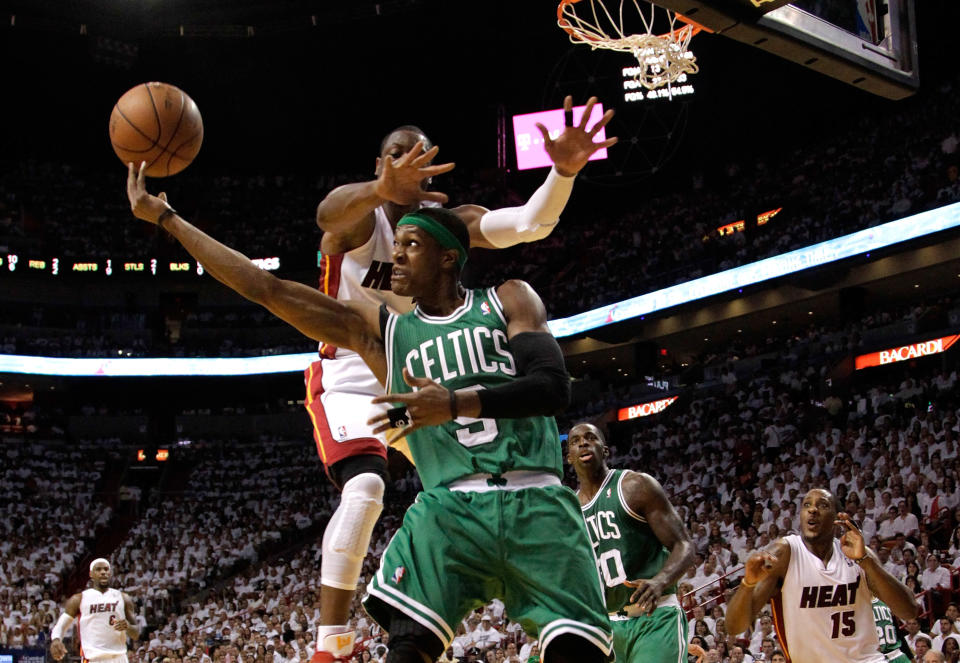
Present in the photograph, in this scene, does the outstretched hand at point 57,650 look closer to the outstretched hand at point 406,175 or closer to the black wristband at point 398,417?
the outstretched hand at point 406,175

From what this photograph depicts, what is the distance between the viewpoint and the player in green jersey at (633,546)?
16.8 ft

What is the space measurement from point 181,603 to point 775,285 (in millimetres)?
14060

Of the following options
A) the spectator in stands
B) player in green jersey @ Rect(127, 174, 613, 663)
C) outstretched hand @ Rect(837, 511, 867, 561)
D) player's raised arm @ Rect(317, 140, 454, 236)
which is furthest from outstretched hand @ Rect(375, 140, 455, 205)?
the spectator in stands

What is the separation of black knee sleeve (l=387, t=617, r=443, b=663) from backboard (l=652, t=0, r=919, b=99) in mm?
2728

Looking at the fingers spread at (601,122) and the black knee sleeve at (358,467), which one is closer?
the fingers spread at (601,122)

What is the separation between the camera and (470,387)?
327 cm

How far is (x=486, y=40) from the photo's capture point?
28.0 metres

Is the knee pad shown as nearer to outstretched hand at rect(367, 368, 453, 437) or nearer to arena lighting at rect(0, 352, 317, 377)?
outstretched hand at rect(367, 368, 453, 437)

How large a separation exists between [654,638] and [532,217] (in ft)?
7.14

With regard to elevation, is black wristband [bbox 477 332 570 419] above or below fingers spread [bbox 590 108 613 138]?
below

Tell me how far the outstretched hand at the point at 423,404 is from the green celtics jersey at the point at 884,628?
379cm

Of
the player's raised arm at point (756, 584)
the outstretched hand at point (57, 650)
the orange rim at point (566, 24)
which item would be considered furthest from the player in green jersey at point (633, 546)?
the outstretched hand at point (57, 650)

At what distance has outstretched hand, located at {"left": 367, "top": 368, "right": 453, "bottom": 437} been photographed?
2953mm

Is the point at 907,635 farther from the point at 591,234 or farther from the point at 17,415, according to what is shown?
the point at 17,415
